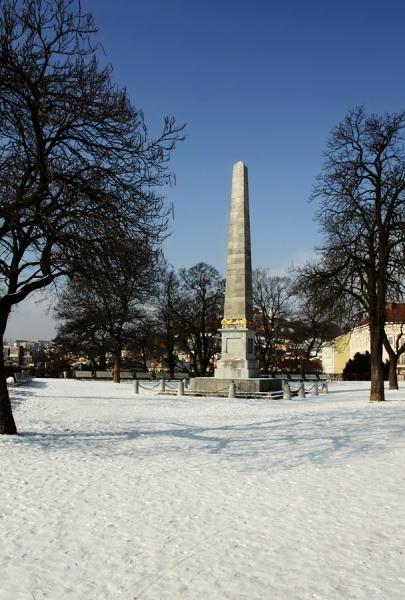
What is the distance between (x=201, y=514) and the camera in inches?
282

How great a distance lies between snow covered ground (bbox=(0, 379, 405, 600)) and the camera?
16.4ft

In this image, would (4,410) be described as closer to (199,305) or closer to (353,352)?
(199,305)

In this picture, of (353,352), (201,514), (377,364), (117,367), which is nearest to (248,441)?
(201,514)

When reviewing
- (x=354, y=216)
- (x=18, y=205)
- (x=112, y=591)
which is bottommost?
(x=112, y=591)

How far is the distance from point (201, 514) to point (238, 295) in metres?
22.1

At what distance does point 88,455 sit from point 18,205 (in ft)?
14.7

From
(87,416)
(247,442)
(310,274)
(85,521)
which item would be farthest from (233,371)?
(85,521)

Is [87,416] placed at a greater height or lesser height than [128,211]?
lesser

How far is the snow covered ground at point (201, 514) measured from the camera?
4.99 metres

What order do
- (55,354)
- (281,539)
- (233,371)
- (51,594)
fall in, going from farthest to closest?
1. (55,354)
2. (233,371)
3. (281,539)
4. (51,594)

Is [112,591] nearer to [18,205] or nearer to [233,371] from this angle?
[18,205]

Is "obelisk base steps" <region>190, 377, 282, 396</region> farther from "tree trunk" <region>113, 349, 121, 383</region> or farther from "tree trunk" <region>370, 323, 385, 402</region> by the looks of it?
"tree trunk" <region>113, 349, 121, 383</region>

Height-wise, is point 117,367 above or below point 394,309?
below

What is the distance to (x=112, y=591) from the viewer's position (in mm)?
4742
